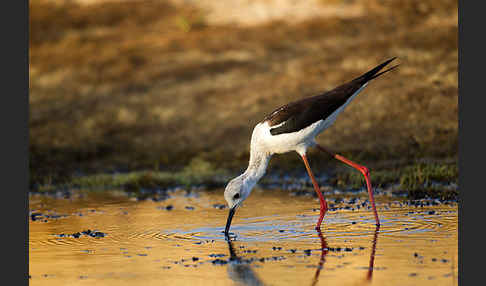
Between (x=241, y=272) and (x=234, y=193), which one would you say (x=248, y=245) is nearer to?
(x=234, y=193)

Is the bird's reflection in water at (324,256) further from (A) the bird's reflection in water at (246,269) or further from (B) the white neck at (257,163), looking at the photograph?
(B) the white neck at (257,163)

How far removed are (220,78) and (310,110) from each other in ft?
35.4

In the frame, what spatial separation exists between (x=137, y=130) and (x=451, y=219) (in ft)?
32.1

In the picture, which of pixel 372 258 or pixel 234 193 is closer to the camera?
pixel 372 258

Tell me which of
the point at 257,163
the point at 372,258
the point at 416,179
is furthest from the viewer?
the point at 416,179

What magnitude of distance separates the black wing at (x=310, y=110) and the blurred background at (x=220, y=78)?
3791 millimetres

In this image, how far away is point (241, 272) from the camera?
721cm

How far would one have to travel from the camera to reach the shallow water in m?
6.99

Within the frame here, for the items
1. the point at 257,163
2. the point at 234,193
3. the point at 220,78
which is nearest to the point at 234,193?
the point at 234,193

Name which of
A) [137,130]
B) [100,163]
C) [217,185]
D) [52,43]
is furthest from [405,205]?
[52,43]

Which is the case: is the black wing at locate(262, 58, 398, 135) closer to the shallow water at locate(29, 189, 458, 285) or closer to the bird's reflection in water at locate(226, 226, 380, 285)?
the shallow water at locate(29, 189, 458, 285)

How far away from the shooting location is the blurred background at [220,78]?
50.5 ft

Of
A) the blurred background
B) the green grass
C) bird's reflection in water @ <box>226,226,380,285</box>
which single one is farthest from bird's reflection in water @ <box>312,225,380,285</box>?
the blurred background

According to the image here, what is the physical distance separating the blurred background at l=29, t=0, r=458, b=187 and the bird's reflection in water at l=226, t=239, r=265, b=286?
621 cm
